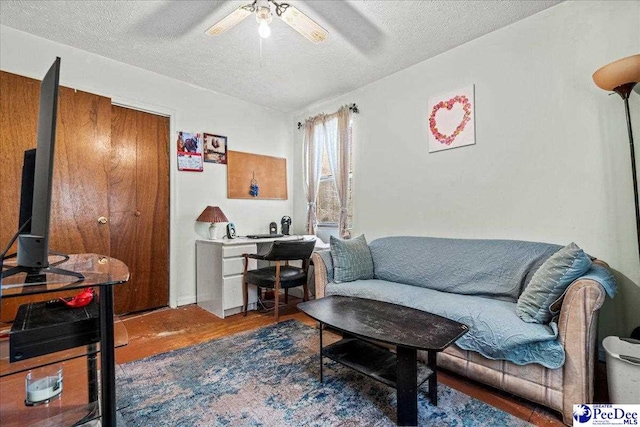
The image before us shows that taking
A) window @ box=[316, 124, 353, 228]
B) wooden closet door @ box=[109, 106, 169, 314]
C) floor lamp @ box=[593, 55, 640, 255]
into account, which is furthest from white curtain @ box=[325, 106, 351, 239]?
floor lamp @ box=[593, 55, 640, 255]

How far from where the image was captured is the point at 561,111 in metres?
2.16

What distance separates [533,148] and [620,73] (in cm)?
66

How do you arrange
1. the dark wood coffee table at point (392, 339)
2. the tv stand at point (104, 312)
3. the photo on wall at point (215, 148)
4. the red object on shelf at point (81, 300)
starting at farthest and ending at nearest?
the photo on wall at point (215, 148) → the dark wood coffee table at point (392, 339) → the red object on shelf at point (81, 300) → the tv stand at point (104, 312)

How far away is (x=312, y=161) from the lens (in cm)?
399

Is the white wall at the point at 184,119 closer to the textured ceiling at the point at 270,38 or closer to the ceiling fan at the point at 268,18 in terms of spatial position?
the textured ceiling at the point at 270,38

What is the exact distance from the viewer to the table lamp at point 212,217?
3322 mm

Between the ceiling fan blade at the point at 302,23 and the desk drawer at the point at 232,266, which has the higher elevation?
the ceiling fan blade at the point at 302,23

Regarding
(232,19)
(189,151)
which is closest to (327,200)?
(189,151)

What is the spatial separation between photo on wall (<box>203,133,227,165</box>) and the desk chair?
1.26 metres

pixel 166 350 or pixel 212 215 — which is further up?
pixel 212 215

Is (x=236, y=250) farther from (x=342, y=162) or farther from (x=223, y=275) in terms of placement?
(x=342, y=162)

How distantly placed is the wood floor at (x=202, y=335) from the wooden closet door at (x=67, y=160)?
2.62 feet

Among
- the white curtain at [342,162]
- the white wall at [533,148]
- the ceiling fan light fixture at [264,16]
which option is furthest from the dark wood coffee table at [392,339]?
the ceiling fan light fixture at [264,16]

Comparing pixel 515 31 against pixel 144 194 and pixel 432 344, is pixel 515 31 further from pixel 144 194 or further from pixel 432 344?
pixel 144 194
